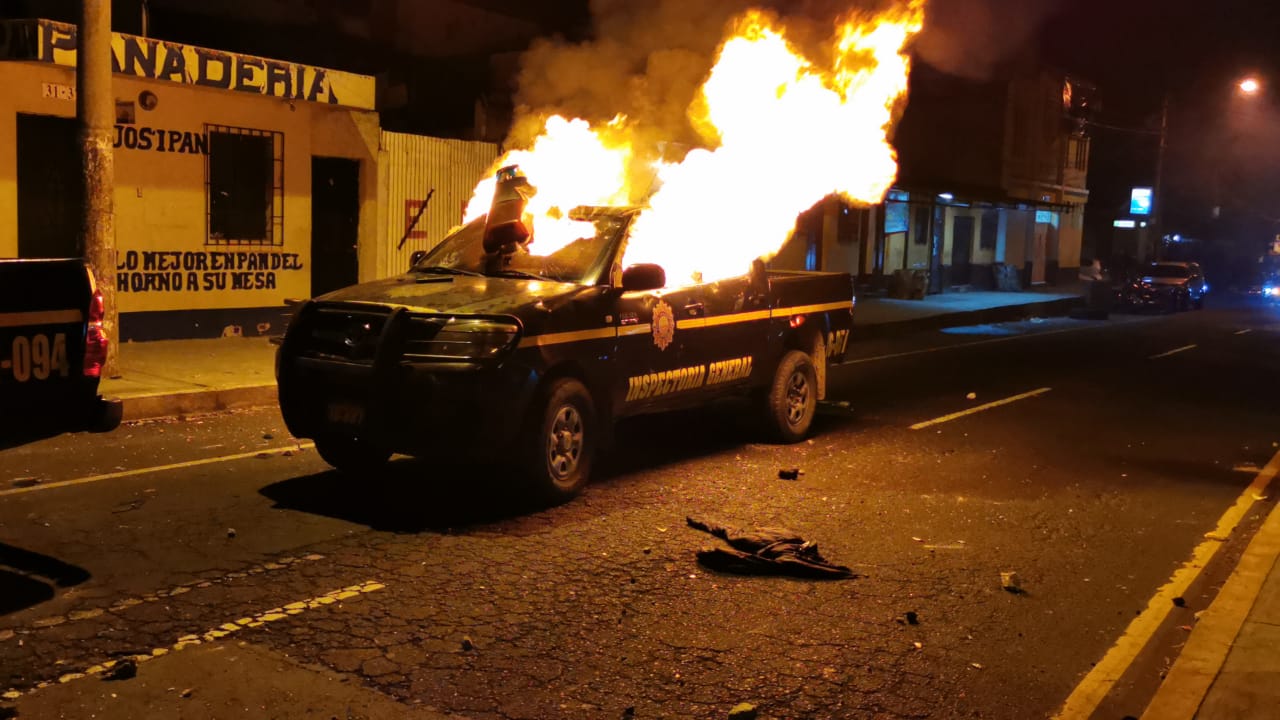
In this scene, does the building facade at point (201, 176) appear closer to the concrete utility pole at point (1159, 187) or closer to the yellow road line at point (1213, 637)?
the yellow road line at point (1213, 637)

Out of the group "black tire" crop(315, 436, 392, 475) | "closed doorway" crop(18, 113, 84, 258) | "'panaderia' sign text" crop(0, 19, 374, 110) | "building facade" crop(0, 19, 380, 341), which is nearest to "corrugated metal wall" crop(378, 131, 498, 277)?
"building facade" crop(0, 19, 380, 341)

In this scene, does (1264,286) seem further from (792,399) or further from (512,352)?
(512,352)

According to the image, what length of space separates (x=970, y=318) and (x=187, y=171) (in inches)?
754

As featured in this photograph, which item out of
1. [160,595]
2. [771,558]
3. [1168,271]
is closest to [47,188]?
[160,595]

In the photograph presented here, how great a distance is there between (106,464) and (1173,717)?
715cm

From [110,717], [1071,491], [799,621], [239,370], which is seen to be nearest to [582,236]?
[799,621]

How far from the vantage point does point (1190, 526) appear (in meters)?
7.70

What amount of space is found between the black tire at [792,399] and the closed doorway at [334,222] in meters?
9.10

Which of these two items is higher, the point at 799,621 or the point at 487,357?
the point at 487,357

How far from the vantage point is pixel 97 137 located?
1107 centimetres

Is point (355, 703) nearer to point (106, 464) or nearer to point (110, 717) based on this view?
point (110, 717)

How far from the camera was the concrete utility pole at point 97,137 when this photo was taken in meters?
10.9

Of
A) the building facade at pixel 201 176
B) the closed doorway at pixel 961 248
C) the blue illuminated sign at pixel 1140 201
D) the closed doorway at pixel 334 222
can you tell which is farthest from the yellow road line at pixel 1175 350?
the blue illuminated sign at pixel 1140 201

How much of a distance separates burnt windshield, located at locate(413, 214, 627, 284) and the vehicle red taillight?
2.82 m
